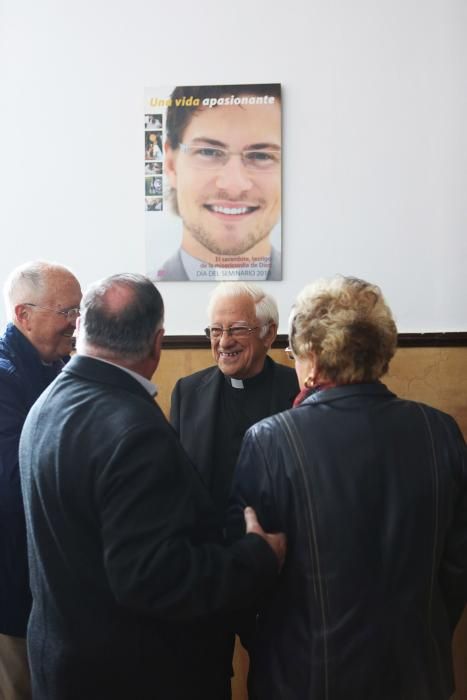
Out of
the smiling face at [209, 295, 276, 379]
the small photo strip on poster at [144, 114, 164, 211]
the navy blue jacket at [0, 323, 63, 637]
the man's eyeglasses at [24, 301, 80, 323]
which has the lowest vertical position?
the navy blue jacket at [0, 323, 63, 637]

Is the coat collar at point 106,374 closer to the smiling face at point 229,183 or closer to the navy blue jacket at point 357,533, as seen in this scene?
the navy blue jacket at point 357,533

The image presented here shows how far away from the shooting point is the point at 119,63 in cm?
291

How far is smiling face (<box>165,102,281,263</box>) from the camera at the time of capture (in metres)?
2.84

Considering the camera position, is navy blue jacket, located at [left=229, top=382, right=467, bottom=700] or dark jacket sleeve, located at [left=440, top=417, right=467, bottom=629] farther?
dark jacket sleeve, located at [left=440, top=417, right=467, bottom=629]

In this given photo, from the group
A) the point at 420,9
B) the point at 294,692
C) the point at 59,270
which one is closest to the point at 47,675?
the point at 294,692

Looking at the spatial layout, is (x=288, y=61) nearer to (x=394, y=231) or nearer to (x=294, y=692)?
(x=394, y=231)

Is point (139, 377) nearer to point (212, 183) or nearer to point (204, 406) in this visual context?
point (204, 406)

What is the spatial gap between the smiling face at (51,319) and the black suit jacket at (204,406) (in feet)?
1.48

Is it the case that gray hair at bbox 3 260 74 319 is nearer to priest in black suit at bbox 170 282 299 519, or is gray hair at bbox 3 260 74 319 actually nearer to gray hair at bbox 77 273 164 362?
priest in black suit at bbox 170 282 299 519

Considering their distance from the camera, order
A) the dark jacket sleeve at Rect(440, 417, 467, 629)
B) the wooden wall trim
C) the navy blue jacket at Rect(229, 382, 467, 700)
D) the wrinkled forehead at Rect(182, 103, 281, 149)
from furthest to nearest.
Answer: the wrinkled forehead at Rect(182, 103, 281, 149) → the wooden wall trim → the dark jacket sleeve at Rect(440, 417, 467, 629) → the navy blue jacket at Rect(229, 382, 467, 700)

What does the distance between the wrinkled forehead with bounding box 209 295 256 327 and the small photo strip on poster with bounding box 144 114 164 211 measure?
820 millimetres

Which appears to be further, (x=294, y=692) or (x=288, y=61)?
(x=288, y=61)

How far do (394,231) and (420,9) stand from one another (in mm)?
911

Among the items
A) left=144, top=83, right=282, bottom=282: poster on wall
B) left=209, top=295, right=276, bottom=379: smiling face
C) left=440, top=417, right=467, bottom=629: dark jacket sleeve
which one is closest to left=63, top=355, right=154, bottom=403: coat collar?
left=440, top=417, right=467, bottom=629: dark jacket sleeve
